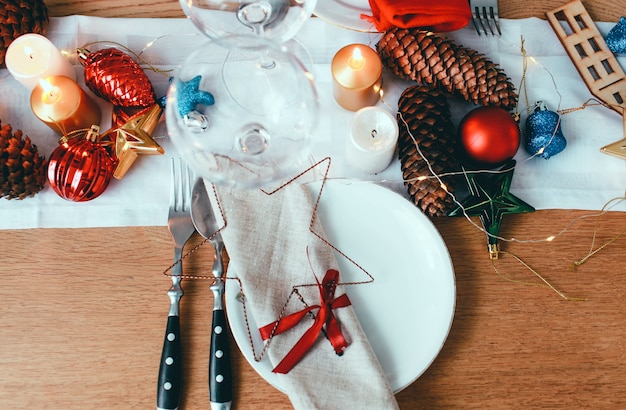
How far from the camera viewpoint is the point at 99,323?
0.59 meters

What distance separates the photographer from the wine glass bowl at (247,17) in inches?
22.0

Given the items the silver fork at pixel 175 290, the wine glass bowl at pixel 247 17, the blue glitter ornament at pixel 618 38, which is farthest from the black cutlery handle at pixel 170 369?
the blue glitter ornament at pixel 618 38

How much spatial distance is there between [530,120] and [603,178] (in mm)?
119

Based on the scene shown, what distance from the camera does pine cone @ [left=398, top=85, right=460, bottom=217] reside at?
0.58 m

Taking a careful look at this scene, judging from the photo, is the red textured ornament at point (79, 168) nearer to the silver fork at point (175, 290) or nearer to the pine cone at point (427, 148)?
the silver fork at point (175, 290)

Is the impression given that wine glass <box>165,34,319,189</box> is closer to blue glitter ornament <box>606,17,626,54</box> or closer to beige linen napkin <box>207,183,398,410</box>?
beige linen napkin <box>207,183,398,410</box>

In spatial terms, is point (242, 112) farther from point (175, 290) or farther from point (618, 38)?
point (618, 38)

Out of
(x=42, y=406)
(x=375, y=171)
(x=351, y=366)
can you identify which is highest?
(x=375, y=171)

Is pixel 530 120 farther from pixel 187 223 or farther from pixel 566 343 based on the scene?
pixel 187 223

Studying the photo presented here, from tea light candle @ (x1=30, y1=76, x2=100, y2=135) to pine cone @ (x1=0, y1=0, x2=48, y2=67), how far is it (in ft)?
0.29

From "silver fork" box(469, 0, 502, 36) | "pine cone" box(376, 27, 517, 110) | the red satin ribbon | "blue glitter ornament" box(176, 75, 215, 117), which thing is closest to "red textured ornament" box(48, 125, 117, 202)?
"blue glitter ornament" box(176, 75, 215, 117)

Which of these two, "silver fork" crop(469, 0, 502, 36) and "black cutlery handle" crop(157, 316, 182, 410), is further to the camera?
"silver fork" crop(469, 0, 502, 36)

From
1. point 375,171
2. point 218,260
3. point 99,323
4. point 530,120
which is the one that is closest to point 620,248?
point 530,120

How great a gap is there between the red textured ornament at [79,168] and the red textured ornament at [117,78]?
0.05 meters
